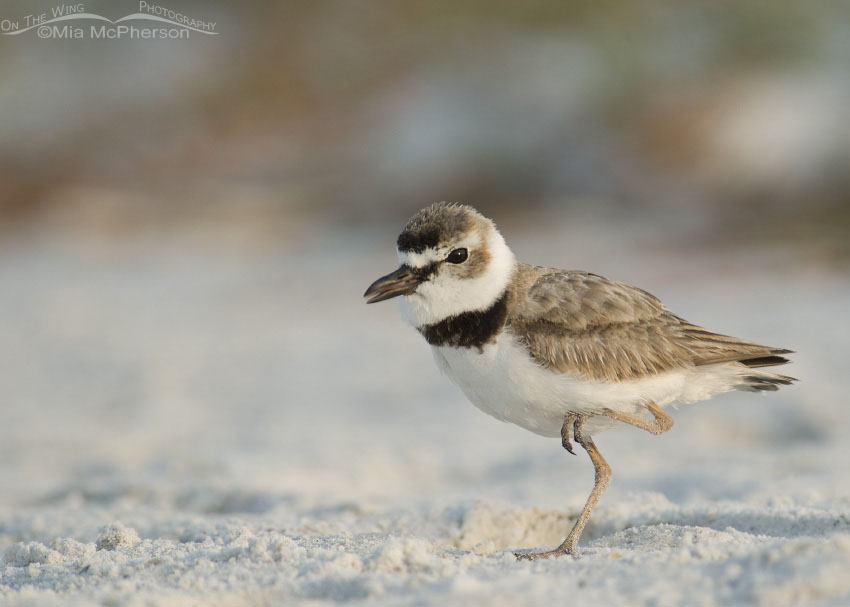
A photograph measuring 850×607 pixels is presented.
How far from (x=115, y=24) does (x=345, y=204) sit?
30.7ft

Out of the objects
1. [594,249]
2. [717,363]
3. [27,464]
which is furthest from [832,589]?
[594,249]

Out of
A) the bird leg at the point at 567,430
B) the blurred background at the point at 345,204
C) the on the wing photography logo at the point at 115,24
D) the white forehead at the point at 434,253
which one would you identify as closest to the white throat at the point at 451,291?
the white forehead at the point at 434,253

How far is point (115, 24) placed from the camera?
20.7m

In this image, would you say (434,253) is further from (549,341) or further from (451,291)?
(549,341)

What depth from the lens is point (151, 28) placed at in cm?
2170

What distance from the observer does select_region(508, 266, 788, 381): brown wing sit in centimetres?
367

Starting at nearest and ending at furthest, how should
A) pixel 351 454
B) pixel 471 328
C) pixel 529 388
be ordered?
pixel 529 388 < pixel 471 328 < pixel 351 454

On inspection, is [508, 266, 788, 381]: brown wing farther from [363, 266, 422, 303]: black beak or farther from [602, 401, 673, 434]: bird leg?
[363, 266, 422, 303]: black beak

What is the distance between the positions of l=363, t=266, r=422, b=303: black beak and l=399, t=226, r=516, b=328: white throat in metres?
0.03

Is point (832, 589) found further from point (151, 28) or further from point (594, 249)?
point (151, 28)

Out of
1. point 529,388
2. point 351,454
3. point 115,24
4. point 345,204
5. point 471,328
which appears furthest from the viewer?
point 115,24

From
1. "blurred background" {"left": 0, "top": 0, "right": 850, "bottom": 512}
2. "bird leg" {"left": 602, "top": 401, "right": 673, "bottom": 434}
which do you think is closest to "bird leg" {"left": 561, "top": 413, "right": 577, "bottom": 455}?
"bird leg" {"left": 602, "top": 401, "right": 673, "bottom": 434}

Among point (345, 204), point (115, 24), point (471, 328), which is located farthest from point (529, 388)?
point (115, 24)

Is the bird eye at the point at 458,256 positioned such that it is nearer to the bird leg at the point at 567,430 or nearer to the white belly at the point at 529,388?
the white belly at the point at 529,388
